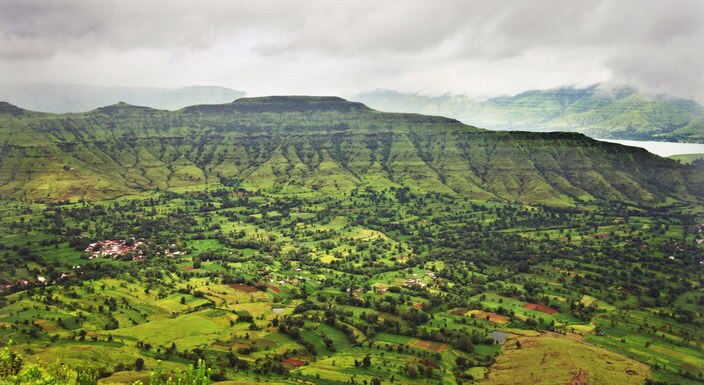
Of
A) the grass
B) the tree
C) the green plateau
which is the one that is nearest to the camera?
the tree

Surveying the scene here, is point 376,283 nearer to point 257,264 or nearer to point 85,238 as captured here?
point 257,264

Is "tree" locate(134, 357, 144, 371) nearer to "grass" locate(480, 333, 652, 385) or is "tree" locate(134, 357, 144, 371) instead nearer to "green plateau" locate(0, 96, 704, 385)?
"green plateau" locate(0, 96, 704, 385)

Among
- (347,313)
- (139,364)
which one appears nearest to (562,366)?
(347,313)

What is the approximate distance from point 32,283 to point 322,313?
93.0 m

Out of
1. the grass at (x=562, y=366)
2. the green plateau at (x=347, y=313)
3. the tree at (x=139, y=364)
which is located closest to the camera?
the tree at (x=139, y=364)

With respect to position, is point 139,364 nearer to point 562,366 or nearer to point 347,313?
point 347,313

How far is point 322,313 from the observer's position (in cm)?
13625

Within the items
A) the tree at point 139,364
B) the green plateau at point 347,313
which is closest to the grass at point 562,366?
the green plateau at point 347,313

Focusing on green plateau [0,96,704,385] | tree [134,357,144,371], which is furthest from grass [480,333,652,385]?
tree [134,357,144,371]

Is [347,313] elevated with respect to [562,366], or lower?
lower

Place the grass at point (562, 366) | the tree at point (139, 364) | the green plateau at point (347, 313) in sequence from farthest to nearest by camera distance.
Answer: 1. the green plateau at point (347, 313)
2. the grass at point (562, 366)
3. the tree at point (139, 364)

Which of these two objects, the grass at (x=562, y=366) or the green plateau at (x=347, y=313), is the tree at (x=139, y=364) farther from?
the grass at (x=562, y=366)

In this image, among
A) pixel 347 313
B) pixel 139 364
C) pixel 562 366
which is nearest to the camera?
pixel 139 364

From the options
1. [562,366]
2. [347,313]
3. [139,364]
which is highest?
[562,366]
